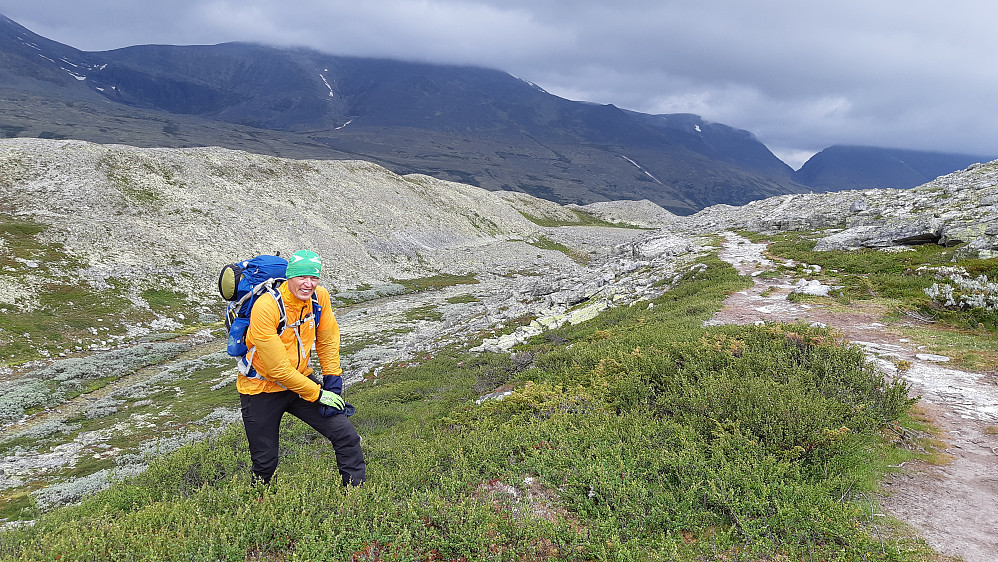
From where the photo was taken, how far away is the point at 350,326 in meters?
37.3

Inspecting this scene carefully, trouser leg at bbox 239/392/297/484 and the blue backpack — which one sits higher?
the blue backpack

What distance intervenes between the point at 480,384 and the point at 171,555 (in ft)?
31.9

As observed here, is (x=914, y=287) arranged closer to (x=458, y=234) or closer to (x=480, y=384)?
(x=480, y=384)

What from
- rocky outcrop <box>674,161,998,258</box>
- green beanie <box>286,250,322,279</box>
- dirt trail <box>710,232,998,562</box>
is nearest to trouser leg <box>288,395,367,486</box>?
green beanie <box>286,250,322,279</box>

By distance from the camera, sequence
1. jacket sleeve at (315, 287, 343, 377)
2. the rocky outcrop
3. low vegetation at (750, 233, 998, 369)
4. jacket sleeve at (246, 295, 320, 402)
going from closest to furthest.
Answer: jacket sleeve at (246, 295, 320, 402), jacket sleeve at (315, 287, 343, 377), low vegetation at (750, 233, 998, 369), the rocky outcrop

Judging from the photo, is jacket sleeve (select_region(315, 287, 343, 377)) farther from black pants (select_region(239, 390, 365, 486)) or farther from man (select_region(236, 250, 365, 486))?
black pants (select_region(239, 390, 365, 486))

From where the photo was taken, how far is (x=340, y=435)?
646 cm

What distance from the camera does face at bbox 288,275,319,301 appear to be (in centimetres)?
607

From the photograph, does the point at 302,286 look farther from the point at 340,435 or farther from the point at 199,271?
the point at 199,271

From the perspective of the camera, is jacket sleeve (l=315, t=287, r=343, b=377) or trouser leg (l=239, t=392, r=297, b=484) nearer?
trouser leg (l=239, t=392, r=297, b=484)

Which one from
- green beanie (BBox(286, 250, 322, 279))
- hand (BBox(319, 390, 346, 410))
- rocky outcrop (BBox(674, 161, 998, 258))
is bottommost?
hand (BBox(319, 390, 346, 410))

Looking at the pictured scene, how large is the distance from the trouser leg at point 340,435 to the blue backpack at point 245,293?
84cm

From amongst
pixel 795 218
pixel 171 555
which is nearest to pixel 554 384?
pixel 171 555

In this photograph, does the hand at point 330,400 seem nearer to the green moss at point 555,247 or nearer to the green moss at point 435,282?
the green moss at point 435,282
